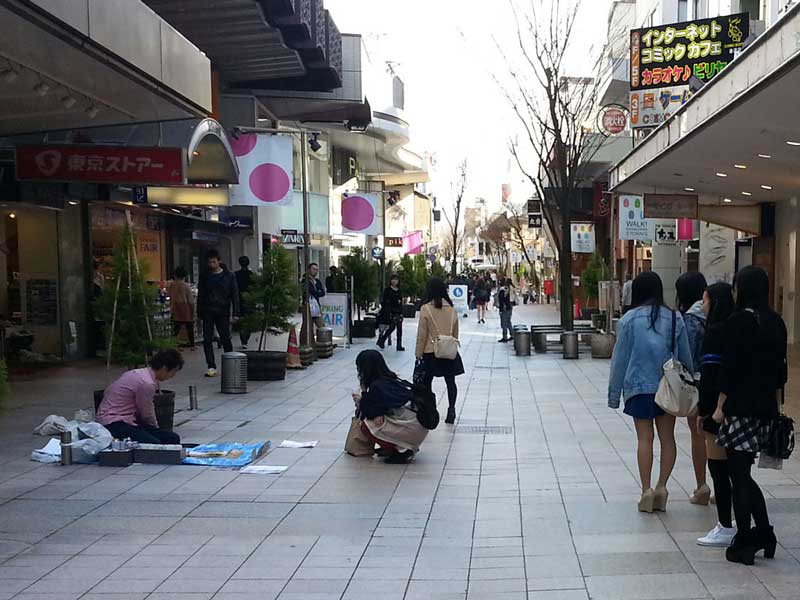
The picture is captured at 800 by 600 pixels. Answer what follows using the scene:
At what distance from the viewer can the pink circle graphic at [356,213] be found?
26.9 meters

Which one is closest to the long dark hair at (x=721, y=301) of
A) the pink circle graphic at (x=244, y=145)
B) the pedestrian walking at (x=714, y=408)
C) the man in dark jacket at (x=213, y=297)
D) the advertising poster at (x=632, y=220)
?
the pedestrian walking at (x=714, y=408)

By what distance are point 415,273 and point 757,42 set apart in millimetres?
26010

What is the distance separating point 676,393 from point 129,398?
4894mm

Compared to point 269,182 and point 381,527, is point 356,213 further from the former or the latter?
point 381,527

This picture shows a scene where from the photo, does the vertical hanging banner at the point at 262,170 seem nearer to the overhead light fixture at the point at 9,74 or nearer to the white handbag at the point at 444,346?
the white handbag at the point at 444,346

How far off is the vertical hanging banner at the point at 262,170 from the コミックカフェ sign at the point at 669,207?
7.77 m

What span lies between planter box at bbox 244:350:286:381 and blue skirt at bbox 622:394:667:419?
8983mm

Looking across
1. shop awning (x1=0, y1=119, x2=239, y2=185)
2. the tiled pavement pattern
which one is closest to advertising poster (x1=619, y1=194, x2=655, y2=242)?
shop awning (x1=0, y1=119, x2=239, y2=185)

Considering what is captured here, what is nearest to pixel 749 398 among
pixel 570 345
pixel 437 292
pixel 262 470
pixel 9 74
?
pixel 262 470

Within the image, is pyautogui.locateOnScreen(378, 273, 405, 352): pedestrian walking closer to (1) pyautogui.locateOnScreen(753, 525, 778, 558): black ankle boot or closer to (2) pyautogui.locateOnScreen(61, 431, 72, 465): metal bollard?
(2) pyautogui.locateOnScreen(61, 431, 72, 465): metal bollard

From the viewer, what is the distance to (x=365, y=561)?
5.34 metres

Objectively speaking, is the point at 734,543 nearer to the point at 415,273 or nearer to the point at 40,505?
the point at 40,505

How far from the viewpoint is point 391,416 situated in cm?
807

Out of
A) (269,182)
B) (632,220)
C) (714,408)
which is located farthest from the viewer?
(632,220)
